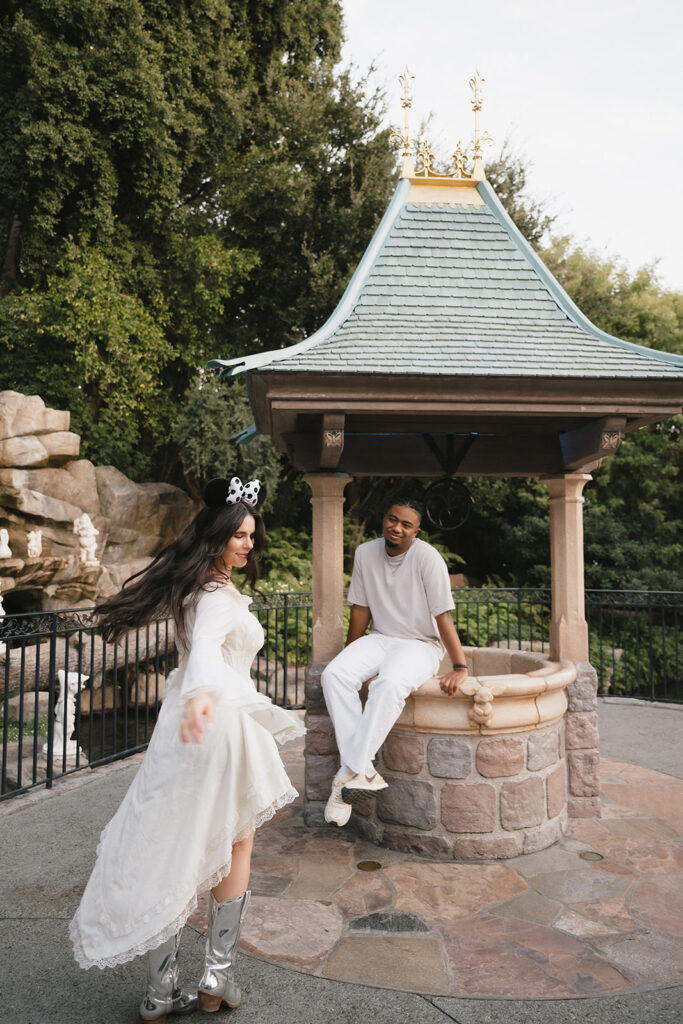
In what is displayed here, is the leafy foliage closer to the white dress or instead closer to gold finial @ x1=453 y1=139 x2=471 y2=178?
gold finial @ x1=453 y1=139 x2=471 y2=178

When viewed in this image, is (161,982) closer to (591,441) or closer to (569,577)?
(569,577)

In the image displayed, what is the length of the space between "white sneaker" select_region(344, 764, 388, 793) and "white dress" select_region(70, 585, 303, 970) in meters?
1.20

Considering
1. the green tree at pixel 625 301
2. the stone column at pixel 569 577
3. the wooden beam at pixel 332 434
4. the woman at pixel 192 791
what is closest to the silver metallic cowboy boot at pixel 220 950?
the woman at pixel 192 791

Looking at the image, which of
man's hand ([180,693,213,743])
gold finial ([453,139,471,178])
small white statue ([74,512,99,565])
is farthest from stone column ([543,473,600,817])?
small white statue ([74,512,99,565])

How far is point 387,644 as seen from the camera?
160 inches

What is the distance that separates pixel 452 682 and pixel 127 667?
2.92 m

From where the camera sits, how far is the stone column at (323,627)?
4336mm

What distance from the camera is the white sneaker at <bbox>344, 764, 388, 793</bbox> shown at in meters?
3.48

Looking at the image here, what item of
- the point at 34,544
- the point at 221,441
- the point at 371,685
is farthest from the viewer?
the point at 221,441

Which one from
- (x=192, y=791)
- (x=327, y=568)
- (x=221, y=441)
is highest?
(x=221, y=441)

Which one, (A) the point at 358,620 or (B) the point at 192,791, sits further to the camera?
(A) the point at 358,620

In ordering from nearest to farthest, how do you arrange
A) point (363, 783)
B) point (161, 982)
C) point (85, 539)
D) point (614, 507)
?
point (161, 982)
point (363, 783)
point (85, 539)
point (614, 507)

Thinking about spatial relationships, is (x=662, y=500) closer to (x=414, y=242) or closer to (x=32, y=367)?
(x=414, y=242)

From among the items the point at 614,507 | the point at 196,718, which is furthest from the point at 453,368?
the point at 614,507
